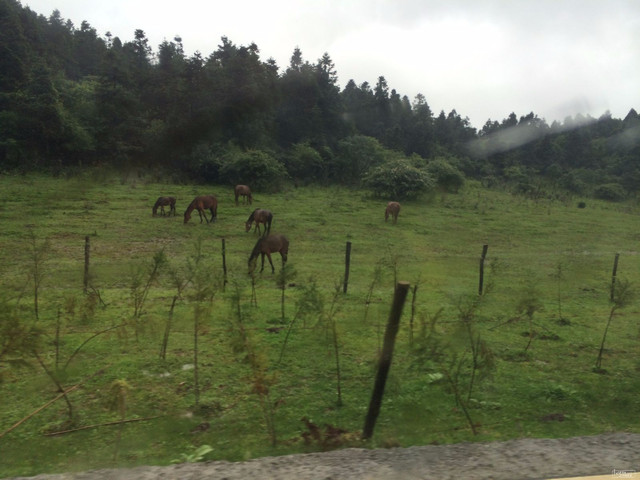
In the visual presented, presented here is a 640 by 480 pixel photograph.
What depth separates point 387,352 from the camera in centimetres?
412

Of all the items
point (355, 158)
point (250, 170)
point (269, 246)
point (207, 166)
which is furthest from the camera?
point (355, 158)

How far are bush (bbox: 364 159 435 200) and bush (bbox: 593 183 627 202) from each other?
2277 cm

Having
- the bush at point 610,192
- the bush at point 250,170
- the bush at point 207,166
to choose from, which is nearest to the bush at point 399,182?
the bush at point 250,170

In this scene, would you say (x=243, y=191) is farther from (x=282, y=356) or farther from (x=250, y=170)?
(x=282, y=356)

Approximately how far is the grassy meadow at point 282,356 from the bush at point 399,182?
45.3ft

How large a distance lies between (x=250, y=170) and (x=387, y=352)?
81.7ft

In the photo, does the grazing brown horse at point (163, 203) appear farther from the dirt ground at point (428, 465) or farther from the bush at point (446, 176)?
the bush at point (446, 176)

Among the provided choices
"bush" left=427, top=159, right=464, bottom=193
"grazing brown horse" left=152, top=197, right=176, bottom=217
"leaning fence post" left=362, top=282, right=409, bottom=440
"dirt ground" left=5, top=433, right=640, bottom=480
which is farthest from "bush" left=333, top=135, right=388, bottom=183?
"dirt ground" left=5, top=433, right=640, bottom=480

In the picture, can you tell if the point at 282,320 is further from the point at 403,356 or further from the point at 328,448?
the point at 328,448

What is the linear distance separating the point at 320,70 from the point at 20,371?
46926 mm

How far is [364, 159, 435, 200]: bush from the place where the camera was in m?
28.6

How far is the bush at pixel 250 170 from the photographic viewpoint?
28.1 m

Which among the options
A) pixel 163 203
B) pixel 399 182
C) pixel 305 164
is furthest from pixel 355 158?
pixel 163 203

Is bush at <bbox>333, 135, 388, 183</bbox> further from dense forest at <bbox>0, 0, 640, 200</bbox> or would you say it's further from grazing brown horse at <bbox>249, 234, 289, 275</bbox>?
grazing brown horse at <bbox>249, 234, 289, 275</bbox>
